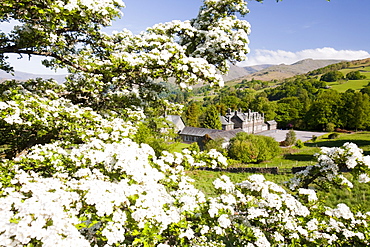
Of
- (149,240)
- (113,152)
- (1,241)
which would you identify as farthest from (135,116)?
(1,241)

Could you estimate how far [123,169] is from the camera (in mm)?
4246

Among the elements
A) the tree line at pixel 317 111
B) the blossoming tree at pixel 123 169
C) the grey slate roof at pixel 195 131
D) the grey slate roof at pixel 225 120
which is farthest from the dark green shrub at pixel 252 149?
the blossoming tree at pixel 123 169

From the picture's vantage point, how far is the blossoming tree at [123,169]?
3.53 metres

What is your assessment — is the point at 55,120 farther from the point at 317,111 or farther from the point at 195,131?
the point at 317,111

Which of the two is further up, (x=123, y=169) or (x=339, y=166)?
(x=123, y=169)

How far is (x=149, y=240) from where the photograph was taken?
375 centimetres

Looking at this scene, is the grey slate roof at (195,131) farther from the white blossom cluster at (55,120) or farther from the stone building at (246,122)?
the white blossom cluster at (55,120)

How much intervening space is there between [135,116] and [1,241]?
6.46m

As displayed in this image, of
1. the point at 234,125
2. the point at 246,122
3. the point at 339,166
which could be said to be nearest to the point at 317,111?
the point at 246,122

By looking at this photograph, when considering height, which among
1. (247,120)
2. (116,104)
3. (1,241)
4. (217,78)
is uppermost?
(217,78)

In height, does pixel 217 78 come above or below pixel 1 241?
above

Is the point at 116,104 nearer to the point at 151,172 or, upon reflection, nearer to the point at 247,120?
the point at 151,172

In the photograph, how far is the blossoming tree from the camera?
11.6 ft

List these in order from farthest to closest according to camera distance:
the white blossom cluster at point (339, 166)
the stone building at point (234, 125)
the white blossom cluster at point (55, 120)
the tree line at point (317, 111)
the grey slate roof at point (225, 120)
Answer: the grey slate roof at point (225, 120)
the tree line at point (317, 111)
the stone building at point (234, 125)
the white blossom cluster at point (339, 166)
the white blossom cluster at point (55, 120)
